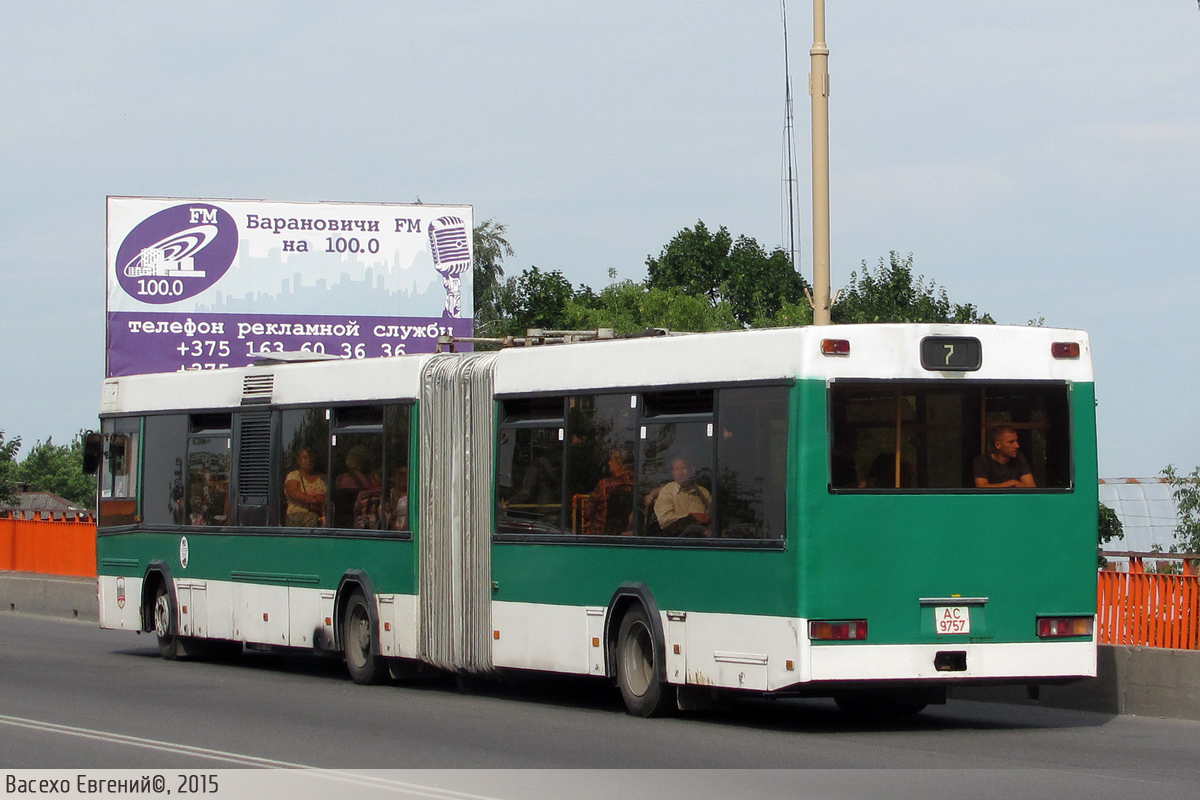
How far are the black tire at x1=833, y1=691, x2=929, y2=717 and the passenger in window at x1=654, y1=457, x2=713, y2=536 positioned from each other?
168 cm

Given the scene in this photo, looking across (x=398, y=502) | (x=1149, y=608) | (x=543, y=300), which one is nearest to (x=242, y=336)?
(x=398, y=502)

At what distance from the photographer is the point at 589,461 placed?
623 inches

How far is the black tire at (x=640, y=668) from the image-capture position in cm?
1497

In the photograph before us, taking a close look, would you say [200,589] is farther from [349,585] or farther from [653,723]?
[653,723]

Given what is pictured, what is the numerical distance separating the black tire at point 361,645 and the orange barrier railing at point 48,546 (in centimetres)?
1304

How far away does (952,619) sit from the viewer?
13.9 metres

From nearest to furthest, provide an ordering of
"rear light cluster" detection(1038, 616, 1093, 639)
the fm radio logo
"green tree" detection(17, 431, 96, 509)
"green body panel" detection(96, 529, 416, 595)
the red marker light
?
"rear light cluster" detection(1038, 616, 1093, 639) < the red marker light < "green body panel" detection(96, 529, 416, 595) < the fm radio logo < "green tree" detection(17, 431, 96, 509)

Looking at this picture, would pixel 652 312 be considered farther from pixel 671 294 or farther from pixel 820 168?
pixel 820 168

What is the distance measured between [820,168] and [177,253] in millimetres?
18529

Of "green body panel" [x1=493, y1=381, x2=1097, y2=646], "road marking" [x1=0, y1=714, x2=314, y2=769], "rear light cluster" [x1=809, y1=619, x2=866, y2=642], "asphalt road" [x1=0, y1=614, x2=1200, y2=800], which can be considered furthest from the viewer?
"green body panel" [x1=493, y1=381, x2=1097, y2=646]

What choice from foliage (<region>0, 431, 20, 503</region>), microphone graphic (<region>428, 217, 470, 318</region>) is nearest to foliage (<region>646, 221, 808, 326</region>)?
foliage (<region>0, 431, 20, 503</region>)

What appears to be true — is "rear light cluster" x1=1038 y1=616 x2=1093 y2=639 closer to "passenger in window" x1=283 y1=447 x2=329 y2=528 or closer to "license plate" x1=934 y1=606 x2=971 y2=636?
"license plate" x1=934 y1=606 x2=971 y2=636

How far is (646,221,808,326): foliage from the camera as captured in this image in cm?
8812

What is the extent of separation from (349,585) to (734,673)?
5.85 metres
